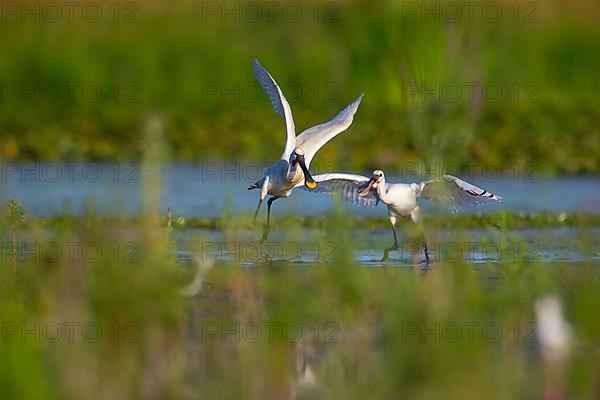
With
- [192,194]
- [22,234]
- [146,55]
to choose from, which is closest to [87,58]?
[146,55]

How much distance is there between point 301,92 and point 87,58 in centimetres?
287

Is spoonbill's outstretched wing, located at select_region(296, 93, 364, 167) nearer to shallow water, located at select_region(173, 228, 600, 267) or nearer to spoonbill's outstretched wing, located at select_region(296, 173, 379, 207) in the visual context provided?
spoonbill's outstretched wing, located at select_region(296, 173, 379, 207)

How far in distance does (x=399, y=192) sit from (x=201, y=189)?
201 inches

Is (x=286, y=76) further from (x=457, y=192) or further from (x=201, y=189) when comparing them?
(x=457, y=192)

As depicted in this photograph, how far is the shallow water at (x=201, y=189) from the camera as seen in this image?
1325 centimetres

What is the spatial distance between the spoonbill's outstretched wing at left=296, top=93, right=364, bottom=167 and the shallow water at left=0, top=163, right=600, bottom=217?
0.82 meters

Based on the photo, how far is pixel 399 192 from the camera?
Answer: 10.2 metres

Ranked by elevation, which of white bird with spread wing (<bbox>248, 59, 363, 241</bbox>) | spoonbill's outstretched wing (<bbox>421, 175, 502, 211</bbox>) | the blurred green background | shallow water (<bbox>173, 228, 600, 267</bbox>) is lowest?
shallow water (<bbox>173, 228, 600, 267</bbox>)

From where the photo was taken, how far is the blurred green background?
52.3 ft

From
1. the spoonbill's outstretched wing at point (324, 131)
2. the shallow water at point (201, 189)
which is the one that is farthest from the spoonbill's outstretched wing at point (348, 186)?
the shallow water at point (201, 189)

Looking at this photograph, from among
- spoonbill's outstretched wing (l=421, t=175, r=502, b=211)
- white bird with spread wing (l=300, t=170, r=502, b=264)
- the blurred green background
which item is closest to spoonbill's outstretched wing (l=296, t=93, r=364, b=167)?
white bird with spread wing (l=300, t=170, r=502, b=264)

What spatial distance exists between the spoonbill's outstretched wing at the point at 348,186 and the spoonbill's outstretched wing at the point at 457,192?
600 mm

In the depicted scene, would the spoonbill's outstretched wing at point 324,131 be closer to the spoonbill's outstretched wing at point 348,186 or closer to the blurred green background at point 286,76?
the spoonbill's outstretched wing at point 348,186

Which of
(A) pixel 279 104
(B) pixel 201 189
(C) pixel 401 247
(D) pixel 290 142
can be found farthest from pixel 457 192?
(B) pixel 201 189
